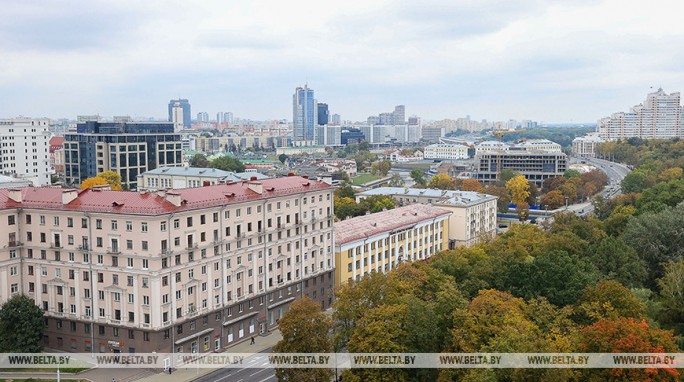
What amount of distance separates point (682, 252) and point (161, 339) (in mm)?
40088

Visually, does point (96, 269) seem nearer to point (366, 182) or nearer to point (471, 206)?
point (471, 206)

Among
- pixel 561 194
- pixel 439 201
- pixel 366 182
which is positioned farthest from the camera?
pixel 366 182

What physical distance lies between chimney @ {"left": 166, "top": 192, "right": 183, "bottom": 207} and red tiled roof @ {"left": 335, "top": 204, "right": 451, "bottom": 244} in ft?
58.0

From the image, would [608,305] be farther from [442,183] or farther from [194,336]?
[442,183]

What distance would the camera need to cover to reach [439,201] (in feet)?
265

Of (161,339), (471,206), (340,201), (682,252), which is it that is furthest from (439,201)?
(161,339)

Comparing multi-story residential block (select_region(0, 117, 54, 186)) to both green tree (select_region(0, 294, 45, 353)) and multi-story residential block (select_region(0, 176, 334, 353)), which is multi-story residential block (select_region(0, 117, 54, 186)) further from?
green tree (select_region(0, 294, 45, 353))

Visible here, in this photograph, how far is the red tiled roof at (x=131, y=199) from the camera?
3791 centimetres

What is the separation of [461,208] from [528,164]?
236ft

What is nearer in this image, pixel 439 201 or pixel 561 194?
pixel 439 201

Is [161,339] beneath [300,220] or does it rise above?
beneath

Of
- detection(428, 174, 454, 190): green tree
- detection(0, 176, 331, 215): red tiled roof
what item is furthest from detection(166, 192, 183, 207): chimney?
detection(428, 174, 454, 190): green tree

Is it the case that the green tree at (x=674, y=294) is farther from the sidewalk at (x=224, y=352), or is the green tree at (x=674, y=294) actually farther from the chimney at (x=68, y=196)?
the chimney at (x=68, y=196)

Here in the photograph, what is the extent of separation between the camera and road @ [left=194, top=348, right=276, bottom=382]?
3600 centimetres
